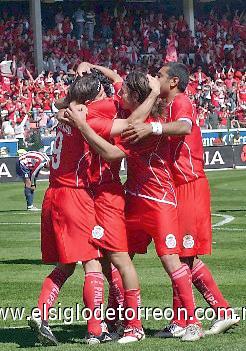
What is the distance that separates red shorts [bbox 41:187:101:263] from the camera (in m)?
8.48

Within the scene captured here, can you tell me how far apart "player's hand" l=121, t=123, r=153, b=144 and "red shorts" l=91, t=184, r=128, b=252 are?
463 mm

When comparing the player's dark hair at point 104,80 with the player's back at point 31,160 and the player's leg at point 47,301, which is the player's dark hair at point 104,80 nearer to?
the player's leg at point 47,301

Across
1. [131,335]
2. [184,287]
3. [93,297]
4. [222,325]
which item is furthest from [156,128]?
[222,325]

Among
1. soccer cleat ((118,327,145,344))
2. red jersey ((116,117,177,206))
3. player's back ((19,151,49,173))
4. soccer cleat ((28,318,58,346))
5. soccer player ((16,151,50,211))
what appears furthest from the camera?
player's back ((19,151,49,173))

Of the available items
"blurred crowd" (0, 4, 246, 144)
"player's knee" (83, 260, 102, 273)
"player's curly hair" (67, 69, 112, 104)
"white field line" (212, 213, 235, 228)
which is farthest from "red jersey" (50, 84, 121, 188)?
"blurred crowd" (0, 4, 246, 144)

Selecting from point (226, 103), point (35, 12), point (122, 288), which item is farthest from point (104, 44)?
point (122, 288)

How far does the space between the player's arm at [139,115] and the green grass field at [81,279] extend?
68.0 inches

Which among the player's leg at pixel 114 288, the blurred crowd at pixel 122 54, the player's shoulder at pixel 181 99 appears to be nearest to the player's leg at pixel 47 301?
the player's leg at pixel 114 288

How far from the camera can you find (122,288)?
9117 millimetres

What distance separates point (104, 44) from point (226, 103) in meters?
8.06

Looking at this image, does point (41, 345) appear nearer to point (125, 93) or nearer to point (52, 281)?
point (52, 281)

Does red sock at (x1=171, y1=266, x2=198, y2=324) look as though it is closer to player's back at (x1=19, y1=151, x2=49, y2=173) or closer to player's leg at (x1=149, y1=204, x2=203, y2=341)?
player's leg at (x1=149, y1=204, x2=203, y2=341)

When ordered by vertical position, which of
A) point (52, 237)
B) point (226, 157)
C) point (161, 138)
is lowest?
point (226, 157)

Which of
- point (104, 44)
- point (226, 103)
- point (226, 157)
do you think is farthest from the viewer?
point (104, 44)
